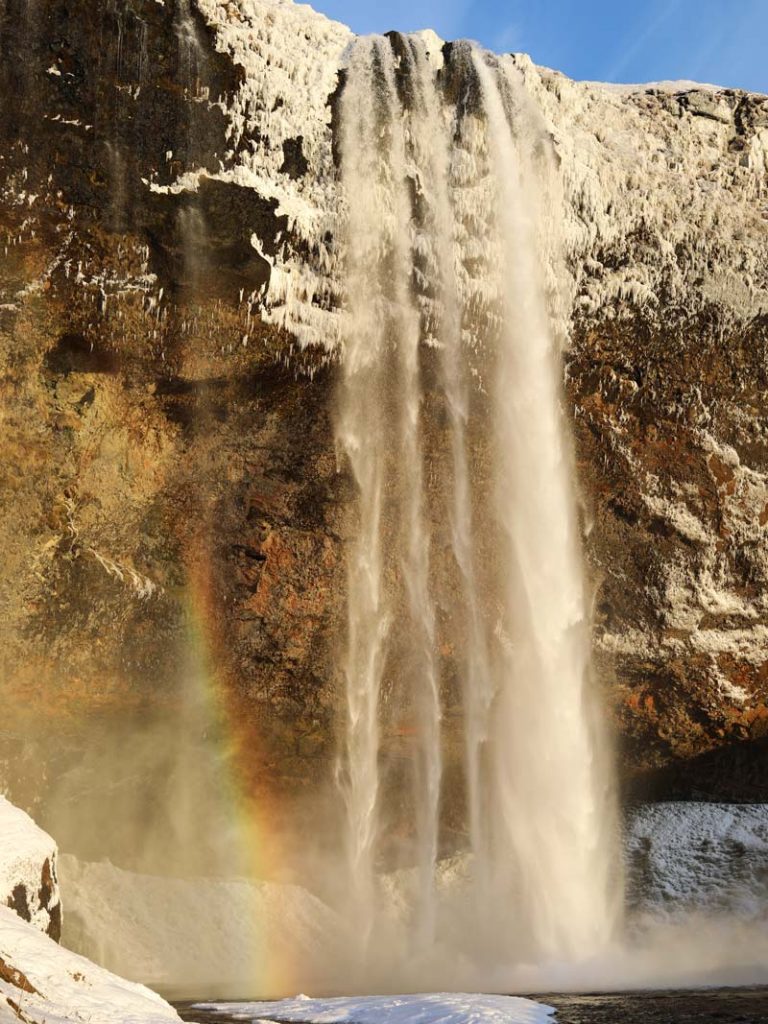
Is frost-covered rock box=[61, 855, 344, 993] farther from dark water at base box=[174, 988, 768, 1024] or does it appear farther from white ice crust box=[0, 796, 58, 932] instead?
white ice crust box=[0, 796, 58, 932]

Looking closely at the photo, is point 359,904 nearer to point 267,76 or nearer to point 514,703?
point 514,703

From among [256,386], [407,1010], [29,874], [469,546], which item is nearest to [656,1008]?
[407,1010]

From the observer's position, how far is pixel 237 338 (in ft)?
65.3

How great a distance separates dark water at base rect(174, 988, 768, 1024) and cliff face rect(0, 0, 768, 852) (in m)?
6.97

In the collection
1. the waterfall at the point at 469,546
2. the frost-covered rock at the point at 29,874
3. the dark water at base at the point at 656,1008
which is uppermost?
the waterfall at the point at 469,546

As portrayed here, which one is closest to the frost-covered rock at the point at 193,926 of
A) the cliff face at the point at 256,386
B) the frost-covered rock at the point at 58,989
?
the cliff face at the point at 256,386

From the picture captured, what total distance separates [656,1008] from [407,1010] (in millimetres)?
3407

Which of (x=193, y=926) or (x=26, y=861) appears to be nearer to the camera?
(x=26, y=861)

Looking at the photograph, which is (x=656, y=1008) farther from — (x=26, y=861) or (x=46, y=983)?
(x=26, y=861)

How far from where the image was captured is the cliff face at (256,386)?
18516mm

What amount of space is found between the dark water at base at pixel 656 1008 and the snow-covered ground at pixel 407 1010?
1.39 feet

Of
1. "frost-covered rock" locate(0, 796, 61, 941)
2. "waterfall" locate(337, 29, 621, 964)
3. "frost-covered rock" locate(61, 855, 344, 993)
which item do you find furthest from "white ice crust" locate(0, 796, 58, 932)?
"waterfall" locate(337, 29, 621, 964)

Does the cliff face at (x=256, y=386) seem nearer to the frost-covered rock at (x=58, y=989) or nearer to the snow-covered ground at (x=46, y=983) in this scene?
the snow-covered ground at (x=46, y=983)

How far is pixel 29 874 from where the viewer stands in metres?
14.2
